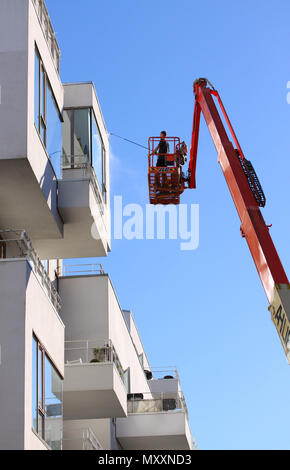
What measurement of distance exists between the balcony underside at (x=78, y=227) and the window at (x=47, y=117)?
0.76 meters

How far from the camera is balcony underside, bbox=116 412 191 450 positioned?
112ft

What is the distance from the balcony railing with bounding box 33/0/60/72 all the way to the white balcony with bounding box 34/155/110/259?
10.4 ft

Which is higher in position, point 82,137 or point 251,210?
point 82,137

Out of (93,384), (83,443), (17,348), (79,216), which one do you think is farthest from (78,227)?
(17,348)

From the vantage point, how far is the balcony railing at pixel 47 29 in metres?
27.0

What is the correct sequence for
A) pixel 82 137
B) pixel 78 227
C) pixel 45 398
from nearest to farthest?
pixel 45 398, pixel 78 227, pixel 82 137

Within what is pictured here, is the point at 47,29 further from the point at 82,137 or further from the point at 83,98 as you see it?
the point at 82,137

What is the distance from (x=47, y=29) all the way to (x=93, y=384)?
10.9 metres

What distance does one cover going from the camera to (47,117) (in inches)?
1063

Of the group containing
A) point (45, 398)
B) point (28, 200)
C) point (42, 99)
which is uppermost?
point (42, 99)

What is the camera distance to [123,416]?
32156 millimetres

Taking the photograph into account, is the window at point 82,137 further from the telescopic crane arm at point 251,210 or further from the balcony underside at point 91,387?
the balcony underside at point 91,387

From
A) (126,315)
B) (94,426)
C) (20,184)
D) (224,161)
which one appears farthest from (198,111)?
(126,315)

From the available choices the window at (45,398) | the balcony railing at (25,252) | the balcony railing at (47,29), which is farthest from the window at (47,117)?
the window at (45,398)
